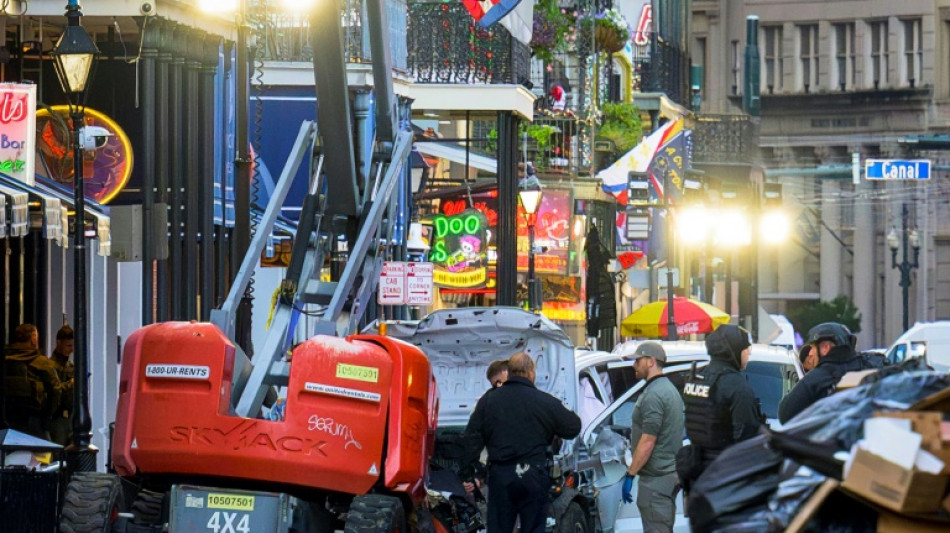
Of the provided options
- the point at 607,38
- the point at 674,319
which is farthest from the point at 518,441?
the point at 607,38

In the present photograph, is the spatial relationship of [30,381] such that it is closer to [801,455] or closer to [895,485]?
[801,455]

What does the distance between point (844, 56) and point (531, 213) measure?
45.2 metres

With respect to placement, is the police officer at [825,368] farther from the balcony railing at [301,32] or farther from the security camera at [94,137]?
the balcony railing at [301,32]

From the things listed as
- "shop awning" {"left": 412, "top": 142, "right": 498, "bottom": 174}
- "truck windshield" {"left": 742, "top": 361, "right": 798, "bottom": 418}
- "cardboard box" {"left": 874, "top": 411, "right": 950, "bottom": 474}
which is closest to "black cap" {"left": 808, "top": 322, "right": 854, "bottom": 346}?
"truck windshield" {"left": 742, "top": 361, "right": 798, "bottom": 418}

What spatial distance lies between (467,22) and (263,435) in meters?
21.2

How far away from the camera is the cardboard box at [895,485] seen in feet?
22.6

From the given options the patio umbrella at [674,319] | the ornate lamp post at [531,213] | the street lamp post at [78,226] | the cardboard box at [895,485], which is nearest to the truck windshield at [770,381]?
the street lamp post at [78,226]

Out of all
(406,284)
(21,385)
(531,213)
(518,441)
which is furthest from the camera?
(531,213)

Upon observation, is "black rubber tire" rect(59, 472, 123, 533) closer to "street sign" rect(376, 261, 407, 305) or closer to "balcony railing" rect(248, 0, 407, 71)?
"street sign" rect(376, 261, 407, 305)

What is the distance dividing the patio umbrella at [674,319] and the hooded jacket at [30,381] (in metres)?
18.2

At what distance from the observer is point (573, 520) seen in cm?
1571

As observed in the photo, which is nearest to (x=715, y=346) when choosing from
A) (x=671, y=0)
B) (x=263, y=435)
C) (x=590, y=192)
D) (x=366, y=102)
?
(x=263, y=435)

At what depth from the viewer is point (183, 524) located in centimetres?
1270

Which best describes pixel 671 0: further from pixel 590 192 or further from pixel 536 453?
pixel 536 453
